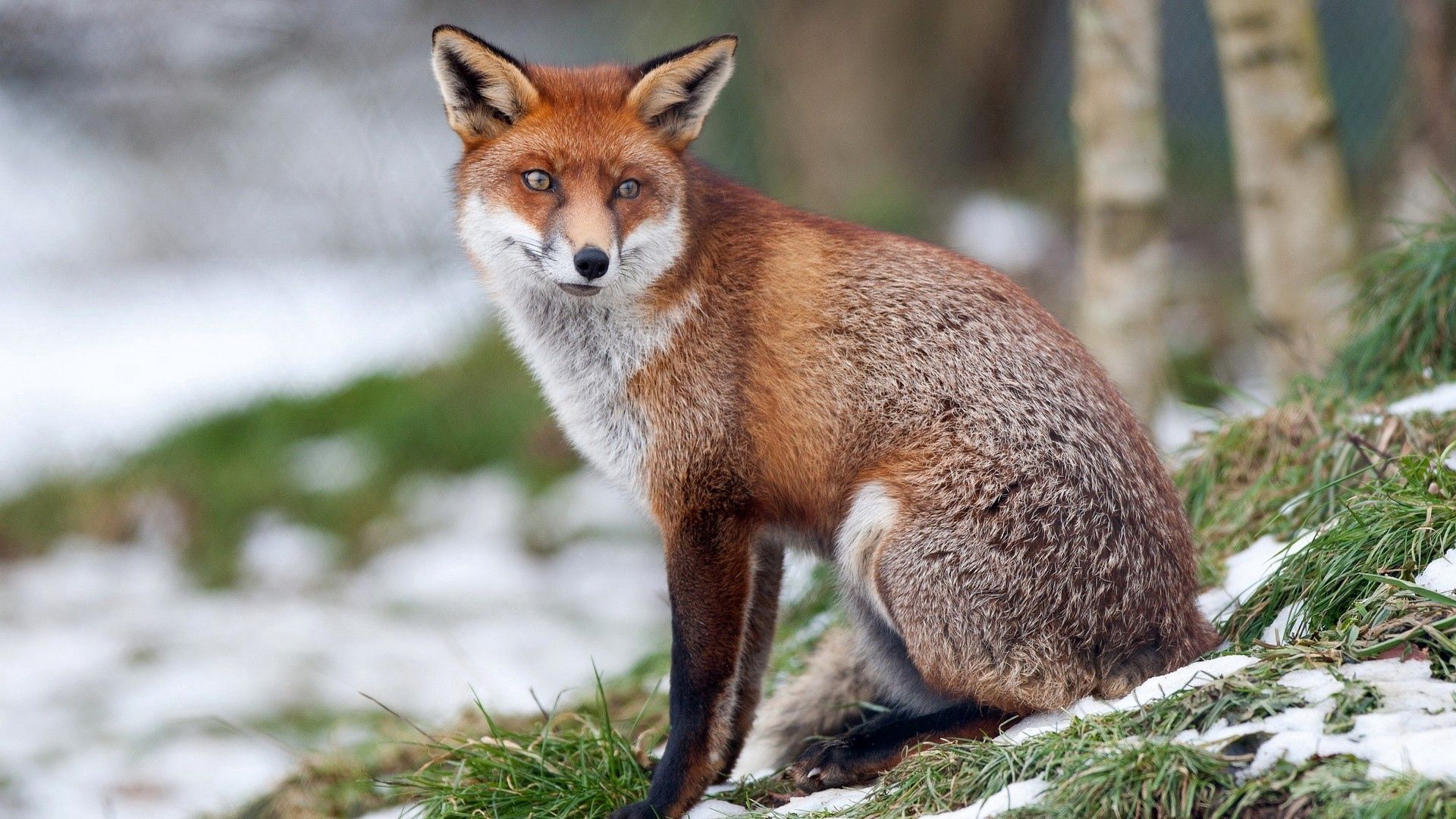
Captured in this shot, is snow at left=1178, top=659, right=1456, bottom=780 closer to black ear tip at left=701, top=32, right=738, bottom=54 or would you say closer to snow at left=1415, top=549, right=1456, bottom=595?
snow at left=1415, top=549, right=1456, bottom=595

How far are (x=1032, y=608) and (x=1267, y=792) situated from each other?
85cm

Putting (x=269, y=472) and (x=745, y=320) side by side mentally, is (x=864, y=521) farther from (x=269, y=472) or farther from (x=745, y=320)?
(x=269, y=472)

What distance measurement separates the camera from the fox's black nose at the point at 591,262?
351cm

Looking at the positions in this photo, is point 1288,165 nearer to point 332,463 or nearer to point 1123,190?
point 1123,190

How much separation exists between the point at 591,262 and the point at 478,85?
775mm

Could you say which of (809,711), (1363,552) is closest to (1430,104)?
(1363,552)

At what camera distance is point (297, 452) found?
9.24 m

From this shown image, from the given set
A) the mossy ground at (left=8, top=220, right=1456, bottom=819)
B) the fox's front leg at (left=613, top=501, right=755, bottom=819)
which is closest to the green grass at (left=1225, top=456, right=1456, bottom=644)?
the mossy ground at (left=8, top=220, right=1456, bottom=819)

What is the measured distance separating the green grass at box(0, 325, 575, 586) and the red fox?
5.04m

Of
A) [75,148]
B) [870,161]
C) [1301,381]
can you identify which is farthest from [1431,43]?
[75,148]

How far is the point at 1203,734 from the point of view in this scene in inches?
118

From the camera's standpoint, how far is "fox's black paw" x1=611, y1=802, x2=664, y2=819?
142 inches

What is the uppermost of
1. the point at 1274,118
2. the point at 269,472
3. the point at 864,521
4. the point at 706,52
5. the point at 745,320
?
the point at 706,52

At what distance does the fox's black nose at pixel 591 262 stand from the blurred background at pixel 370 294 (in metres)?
3.31
